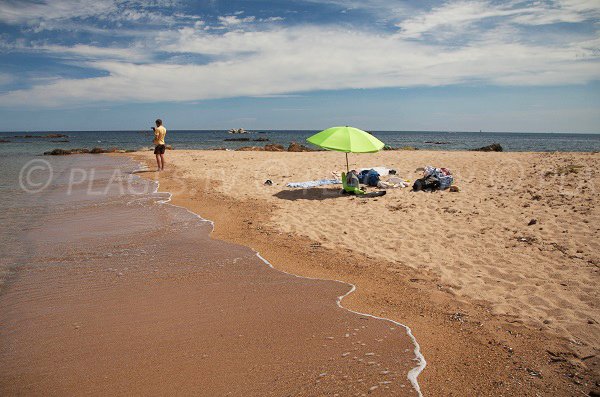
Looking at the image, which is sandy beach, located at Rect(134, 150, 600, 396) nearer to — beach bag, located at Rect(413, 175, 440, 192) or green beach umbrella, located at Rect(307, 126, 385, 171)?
beach bag, located at Rect(413, 175, 440, 192)

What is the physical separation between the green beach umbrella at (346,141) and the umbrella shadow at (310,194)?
4.85 ft

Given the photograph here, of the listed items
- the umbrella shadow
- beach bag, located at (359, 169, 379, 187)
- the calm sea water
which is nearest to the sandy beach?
the umbrella shadow

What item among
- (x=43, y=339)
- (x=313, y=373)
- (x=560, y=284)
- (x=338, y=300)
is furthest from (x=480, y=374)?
(x=43, y=339)

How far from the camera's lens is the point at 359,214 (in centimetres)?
859

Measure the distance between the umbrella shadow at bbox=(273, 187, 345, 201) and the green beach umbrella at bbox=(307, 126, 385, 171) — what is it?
148cm

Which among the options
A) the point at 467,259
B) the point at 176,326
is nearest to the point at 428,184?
the point at 467,259

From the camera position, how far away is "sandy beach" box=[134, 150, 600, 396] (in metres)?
3.42

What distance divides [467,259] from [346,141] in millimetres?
4961

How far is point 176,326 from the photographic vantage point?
389cm

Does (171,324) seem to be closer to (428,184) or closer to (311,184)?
(311,184)

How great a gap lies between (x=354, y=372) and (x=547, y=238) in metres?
5.24

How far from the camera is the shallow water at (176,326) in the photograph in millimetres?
3051

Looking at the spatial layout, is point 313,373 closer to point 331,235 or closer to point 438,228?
point 331,235

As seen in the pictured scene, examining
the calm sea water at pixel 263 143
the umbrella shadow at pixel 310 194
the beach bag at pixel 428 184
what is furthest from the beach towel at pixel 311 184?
the calm sea water at pixel 263 143
